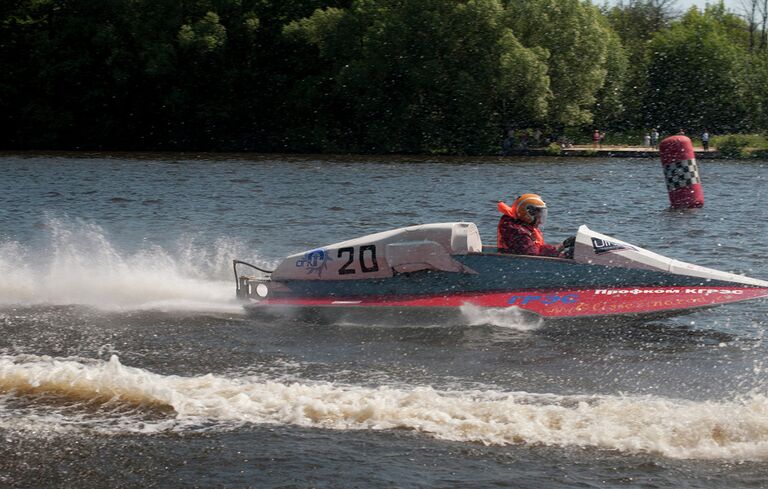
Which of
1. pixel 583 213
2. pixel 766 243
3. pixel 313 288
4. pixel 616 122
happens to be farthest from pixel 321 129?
pixel 313 288

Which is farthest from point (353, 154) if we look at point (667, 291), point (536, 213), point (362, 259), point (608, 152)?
point (667, 291)

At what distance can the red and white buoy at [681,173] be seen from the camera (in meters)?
24.8

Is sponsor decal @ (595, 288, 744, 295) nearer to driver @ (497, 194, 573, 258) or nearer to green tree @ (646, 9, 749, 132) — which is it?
driver @ (497, 194, 573, 258)

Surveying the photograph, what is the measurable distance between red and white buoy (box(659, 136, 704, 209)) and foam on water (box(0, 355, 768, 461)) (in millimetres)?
17296

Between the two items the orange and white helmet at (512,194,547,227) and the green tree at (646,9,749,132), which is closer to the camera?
the orange and white helmet at (512,194,547,227)

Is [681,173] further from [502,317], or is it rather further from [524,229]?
[502,317]

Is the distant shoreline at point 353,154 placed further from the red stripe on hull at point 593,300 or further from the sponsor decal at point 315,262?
the red stripe on hull at point 593,300

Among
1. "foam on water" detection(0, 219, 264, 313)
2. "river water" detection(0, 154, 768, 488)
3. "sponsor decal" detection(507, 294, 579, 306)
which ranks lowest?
"river water" detection(0, 154, 768, 488)

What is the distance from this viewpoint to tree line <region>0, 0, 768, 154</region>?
46812 millimetres

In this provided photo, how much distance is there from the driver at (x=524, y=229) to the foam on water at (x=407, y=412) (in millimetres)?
3345

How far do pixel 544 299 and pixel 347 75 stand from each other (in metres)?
40.7

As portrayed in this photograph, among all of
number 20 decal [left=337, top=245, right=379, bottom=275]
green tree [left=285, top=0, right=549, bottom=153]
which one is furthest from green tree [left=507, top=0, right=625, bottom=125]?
number 20 decal [left=337, top=245, right=379, bottom=275]

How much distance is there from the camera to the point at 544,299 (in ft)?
36.4

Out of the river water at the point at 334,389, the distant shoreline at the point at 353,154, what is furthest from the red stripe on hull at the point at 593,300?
the distant shoreline at the point at 353,154
